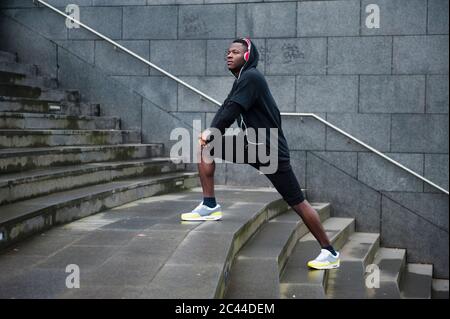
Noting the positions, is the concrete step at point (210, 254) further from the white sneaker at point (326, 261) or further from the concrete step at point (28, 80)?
the concrete step at point (28, 80)

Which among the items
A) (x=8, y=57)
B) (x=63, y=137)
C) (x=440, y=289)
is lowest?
(x=440, y=289)

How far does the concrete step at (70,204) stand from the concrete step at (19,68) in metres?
2.96

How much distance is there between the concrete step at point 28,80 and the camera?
9.16 m

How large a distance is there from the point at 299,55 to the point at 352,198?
235cm

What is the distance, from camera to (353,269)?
6.86 m

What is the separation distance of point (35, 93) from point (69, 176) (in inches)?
113

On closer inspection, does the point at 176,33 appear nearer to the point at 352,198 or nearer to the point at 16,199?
the point at 352,198

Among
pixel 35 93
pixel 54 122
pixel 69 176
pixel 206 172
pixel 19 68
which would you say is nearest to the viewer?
pixel 206 172

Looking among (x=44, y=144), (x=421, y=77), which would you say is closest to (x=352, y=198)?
(x=421, y=77)

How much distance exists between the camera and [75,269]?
4.53 meters

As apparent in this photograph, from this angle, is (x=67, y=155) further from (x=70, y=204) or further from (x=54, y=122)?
(x=70, y=204)

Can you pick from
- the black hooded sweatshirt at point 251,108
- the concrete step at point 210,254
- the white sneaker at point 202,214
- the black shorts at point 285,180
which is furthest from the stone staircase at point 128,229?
the black hooded sweatshirt at point 251,108

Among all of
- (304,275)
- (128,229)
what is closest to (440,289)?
(304,275)

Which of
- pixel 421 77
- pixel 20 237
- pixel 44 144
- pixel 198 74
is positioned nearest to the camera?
pixel 20 237
